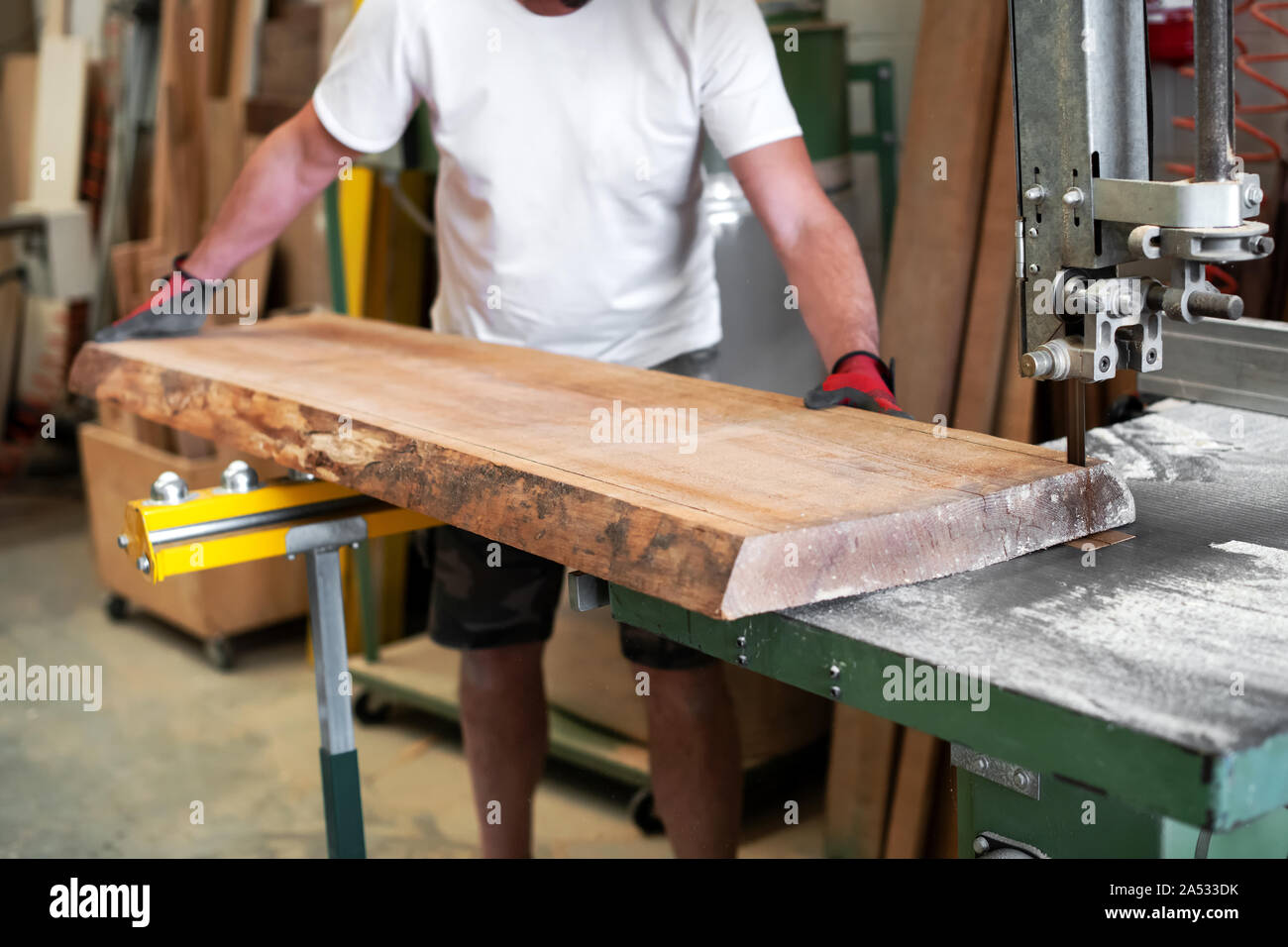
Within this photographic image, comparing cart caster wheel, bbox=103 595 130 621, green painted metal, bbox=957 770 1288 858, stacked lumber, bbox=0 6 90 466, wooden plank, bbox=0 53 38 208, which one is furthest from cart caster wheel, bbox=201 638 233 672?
wooden plank, bbox=0 53 38 208

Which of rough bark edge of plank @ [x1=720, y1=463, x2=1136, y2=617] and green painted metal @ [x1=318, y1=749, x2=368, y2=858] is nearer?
rough bark edge of plank @ [x1=720, y1=463, x2=1136, y2=617]

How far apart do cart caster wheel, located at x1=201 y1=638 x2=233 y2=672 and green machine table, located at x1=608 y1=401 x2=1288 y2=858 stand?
262 centimetres

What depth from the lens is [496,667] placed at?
7.03ft

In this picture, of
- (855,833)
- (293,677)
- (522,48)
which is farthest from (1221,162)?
(293,677)

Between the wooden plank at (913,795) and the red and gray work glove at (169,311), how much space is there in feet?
4.62

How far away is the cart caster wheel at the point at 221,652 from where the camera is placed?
354 cm

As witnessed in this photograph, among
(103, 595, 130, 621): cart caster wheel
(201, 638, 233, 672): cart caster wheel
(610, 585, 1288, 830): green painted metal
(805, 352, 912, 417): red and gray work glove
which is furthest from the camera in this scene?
(103, 595, 130, 621): cart caster wheel

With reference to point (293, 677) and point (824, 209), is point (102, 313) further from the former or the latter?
point (824, 209)

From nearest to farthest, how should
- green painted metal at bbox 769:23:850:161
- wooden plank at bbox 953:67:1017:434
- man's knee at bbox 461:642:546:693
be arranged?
1. man's knee at bbox 461:642:546:693
2. wooden plank at bbox 953:67:1017:434
3. green painted metal at bbox 769:23:850:161

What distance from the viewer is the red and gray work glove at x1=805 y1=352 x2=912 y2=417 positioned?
1.47 meters

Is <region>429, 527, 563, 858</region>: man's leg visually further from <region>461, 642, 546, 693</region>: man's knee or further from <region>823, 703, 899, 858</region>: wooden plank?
<region>823, 703, 899, 858</region>: wooden plank

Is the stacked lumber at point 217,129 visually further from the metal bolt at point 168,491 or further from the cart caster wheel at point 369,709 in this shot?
the metal bolt at point 168,491
